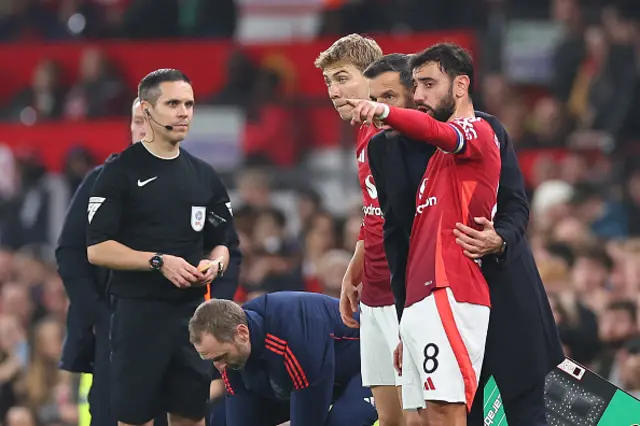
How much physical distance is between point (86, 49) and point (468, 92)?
452 inches

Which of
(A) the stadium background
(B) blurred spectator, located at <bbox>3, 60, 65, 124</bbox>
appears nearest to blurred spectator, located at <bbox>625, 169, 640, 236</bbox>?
(A) the stadium background

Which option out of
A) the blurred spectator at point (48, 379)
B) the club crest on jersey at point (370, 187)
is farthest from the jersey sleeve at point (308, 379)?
the blurred spectator at point (48, 379)

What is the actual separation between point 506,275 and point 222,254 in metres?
1.86

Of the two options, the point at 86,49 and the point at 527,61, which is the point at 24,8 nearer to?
the point at 86,49

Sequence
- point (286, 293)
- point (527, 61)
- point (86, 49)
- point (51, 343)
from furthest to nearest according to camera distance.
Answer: point (86, 49) → point (527, 61) → point (51, 343) → point (286, 293)

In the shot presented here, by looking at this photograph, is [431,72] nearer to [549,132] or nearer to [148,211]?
[148,211]

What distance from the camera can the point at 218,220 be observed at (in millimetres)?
7641

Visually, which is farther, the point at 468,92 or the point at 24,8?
the point at 24,8

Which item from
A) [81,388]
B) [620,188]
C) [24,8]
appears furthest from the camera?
[24,8]

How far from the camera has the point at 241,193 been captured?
1396 centimetres

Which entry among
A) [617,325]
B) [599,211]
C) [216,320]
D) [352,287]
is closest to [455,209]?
[352,287]

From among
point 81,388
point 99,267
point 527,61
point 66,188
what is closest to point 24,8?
point 66,188

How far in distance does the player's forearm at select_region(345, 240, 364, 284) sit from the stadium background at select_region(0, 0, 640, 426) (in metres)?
2.97

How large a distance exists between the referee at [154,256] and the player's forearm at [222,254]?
0.11 meters
